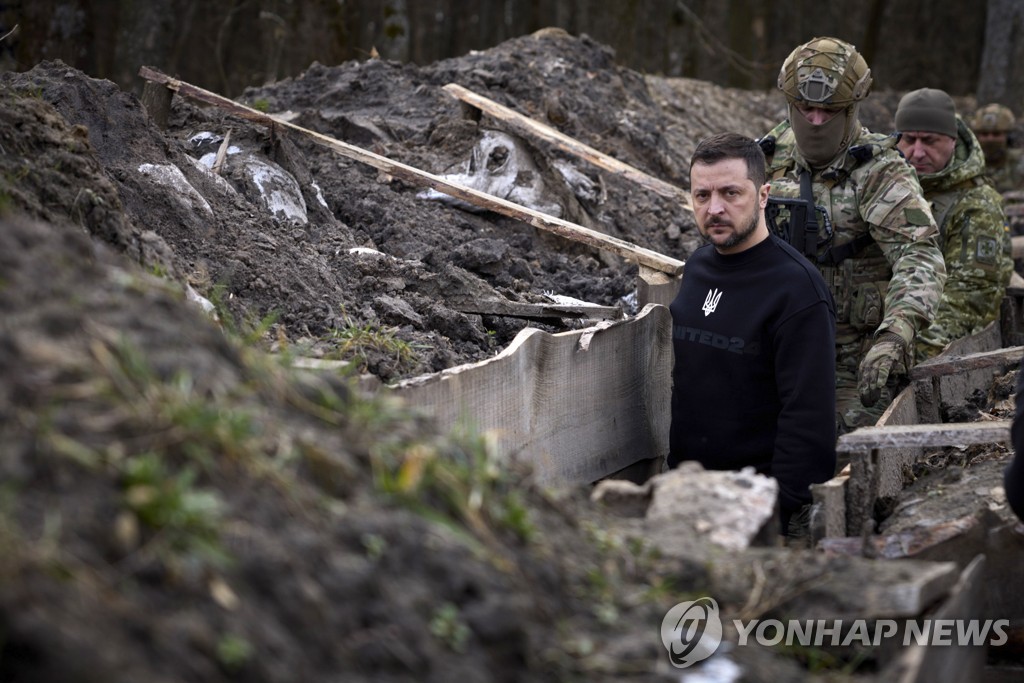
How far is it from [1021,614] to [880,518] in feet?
3.09

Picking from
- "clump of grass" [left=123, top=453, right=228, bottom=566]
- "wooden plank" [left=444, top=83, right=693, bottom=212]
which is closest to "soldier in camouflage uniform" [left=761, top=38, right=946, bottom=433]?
"wooden plank" [left=444, top=83, right=693, bottom=212]

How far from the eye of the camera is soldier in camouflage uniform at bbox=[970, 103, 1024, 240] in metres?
→ 12.0

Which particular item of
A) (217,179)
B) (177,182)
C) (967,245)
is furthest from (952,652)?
(967,245)

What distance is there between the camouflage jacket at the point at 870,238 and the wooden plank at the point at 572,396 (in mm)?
1031

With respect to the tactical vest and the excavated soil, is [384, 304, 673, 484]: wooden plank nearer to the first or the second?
the excavated soil

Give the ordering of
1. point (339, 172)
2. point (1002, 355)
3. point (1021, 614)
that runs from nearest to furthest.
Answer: point (1021, 614), point (1002, 355), point (339, 172)

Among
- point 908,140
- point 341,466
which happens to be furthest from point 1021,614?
point 908,140

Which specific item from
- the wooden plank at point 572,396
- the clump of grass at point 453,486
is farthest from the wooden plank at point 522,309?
the clump of grass at point 453,486

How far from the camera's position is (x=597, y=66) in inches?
449

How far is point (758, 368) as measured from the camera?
15.8ft

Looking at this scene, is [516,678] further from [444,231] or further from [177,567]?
[444,231]

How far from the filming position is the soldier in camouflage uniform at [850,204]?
5840 mm

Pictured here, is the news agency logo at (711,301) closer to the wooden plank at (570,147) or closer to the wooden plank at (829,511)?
the wooden plank at (829,511)

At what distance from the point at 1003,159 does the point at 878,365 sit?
9169mm
